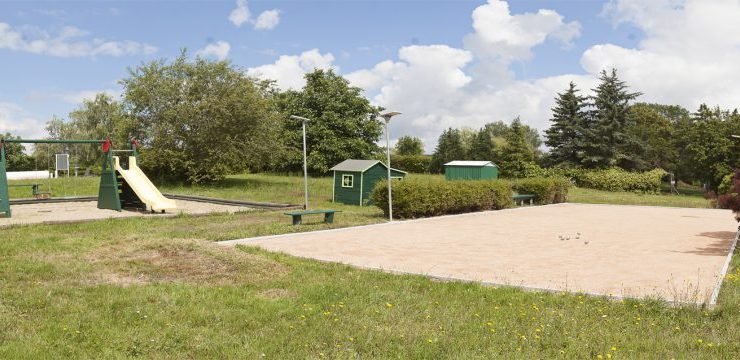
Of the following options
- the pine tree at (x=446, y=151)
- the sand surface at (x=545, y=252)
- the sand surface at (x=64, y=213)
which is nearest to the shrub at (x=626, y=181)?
the pine tree at (x=446, y=151)

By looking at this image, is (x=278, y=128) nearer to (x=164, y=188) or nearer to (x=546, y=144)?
(x=164, y=188)

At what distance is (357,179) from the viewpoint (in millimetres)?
24547

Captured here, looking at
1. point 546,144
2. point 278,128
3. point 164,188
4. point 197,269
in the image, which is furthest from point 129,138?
point 546,144

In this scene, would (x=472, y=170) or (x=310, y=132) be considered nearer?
(x=472, y=170)

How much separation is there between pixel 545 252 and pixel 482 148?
4669 cm

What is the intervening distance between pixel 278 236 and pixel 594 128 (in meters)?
41.4

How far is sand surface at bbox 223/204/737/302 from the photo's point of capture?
8.19 m

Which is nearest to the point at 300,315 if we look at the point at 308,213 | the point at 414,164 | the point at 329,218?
the point at 308,213

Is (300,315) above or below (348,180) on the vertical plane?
below

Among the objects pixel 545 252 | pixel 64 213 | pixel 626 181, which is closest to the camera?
pixel 545 252

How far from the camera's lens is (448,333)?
5.45 m

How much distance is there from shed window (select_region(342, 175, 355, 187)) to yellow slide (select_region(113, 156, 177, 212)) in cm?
778

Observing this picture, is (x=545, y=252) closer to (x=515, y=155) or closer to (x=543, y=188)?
(x=543, y=188)

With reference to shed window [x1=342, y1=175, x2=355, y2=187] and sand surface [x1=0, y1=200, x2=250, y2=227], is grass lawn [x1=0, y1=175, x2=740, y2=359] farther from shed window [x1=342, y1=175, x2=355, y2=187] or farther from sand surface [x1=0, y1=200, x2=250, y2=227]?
shed window [x1=342, y1=175, x2=355, y2=187]
